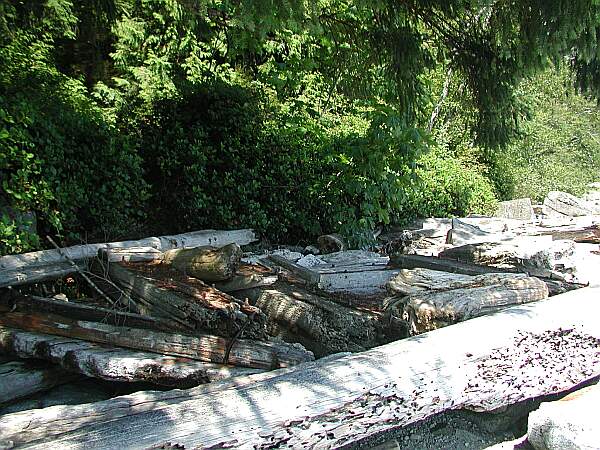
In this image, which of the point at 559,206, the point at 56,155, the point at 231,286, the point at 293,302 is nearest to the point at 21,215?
the point at 56,155

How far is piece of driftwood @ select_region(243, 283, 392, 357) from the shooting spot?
14.6 ft

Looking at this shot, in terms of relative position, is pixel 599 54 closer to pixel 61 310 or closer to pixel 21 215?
pixel 61 310

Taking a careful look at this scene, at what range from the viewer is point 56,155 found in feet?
21.0

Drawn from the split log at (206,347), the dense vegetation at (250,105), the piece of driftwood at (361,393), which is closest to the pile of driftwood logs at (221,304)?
the split log at (206,347)

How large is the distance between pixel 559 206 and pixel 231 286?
963 centimetres

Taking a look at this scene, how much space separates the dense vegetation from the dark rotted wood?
0.96 m

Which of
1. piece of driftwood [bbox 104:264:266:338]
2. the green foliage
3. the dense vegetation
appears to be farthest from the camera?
the green foliage

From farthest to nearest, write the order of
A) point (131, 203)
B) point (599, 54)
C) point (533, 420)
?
point (131, 203)
point (599, 54)
point (533, 420)

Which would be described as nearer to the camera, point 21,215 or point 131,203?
point 21,215

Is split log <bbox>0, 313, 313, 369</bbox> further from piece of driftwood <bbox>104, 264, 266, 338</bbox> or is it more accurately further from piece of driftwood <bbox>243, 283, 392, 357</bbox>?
piece of driftwood <bbox>243, 283, 392, 357</bbox>

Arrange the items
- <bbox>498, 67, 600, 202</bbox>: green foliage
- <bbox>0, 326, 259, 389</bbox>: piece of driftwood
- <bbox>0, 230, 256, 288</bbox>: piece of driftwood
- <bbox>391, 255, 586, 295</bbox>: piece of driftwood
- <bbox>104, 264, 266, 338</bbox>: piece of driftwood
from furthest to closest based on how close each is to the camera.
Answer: <bbox>498, 67, 600, 202</bbox>: green foliage < <bbox>391, 255, 586, 295</bbox>: piece of driftwood < <bbox>0, 230, 256, 288</bbox>: piece of driftwood < <bbox>104, 264, 266, 338</bbox>: piece of driftwood < <bbox>0, 326, 259, 389</bbox>: piece of driftwood

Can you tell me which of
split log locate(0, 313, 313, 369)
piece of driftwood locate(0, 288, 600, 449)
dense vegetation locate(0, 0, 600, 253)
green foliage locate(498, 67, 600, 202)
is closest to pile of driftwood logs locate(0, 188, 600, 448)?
split log locate(0, 313, 313, 369)

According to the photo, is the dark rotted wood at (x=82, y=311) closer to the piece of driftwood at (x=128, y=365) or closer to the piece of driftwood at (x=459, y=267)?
the piece of driftwood at (x=128, y=365)

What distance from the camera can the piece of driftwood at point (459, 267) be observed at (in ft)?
17.7
